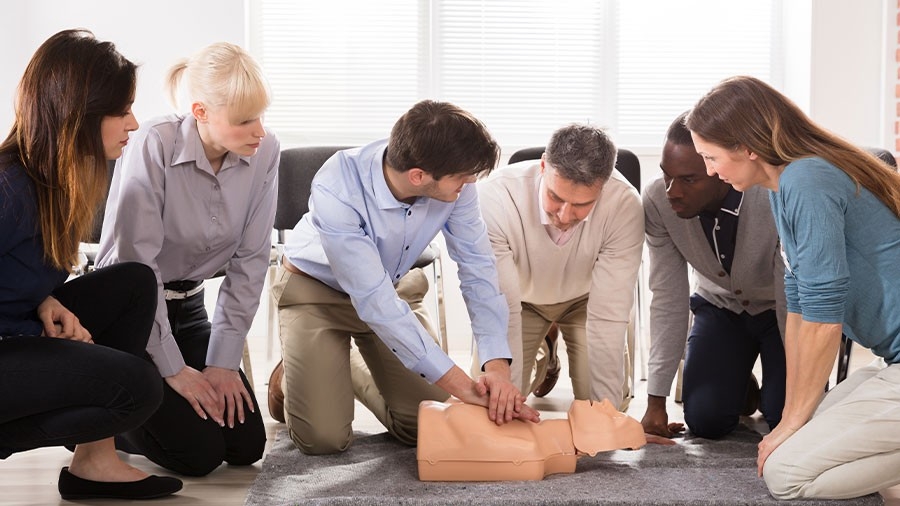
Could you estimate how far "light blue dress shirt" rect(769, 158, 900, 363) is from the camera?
179 centimetres

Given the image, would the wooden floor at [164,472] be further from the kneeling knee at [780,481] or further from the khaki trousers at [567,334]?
the kneeling knee at [780,481]

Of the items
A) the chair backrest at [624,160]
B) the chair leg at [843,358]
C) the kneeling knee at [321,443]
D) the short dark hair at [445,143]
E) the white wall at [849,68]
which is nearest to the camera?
the short dark hair at [445,143]

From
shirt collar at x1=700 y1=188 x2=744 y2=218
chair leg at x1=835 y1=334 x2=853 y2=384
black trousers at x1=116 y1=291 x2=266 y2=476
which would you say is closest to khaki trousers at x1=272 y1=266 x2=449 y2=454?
black trousers at x1=116 y1=291 x2=266 y2=476

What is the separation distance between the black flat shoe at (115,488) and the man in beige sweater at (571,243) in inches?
32.6

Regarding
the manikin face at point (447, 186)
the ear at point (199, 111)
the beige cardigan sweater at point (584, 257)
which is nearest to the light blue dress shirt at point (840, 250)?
the beige cardigan sweater at point (584, 257)

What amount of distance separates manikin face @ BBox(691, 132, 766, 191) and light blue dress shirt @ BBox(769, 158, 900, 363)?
0.08m

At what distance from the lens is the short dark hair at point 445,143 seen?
1.92 m

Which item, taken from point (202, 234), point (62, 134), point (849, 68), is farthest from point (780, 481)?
point (849, 68)

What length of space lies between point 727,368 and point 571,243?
20.8 inches

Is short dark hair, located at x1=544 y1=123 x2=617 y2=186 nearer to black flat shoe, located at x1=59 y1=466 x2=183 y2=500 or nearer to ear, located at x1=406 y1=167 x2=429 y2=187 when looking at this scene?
ear, located at x1=406 y1=167 x2=429 y2=187

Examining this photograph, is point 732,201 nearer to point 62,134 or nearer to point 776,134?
point 776,134

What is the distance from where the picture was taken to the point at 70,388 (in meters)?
1.68

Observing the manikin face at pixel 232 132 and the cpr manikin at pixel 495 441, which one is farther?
the manikin face at pixel 232 132

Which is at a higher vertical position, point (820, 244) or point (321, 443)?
point (820, 244)
